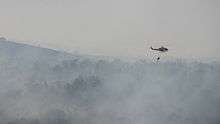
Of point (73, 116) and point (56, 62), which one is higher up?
point (56, 62)

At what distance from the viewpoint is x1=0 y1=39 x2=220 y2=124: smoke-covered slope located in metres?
75.1

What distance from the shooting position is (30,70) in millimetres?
92000

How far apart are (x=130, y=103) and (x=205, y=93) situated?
13.7m

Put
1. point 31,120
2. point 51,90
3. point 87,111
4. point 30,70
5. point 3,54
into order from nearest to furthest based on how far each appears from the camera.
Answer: point 31,120
point 87,111
point 51,90
point 30,70
point 3,54

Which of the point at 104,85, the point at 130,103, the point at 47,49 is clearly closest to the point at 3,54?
the point at 47,49

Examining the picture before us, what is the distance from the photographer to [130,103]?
→ 3164 inches

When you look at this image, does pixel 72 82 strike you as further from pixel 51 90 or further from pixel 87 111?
pixel 87 111

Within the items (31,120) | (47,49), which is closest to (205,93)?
(31,120)

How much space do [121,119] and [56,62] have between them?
28.5 metres

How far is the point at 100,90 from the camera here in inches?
3349

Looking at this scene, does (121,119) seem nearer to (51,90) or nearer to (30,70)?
(51,90)

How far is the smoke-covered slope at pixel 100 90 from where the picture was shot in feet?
246

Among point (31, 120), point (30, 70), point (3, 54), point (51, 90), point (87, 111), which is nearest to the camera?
point (31, 120)

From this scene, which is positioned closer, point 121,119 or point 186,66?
point 121,119
